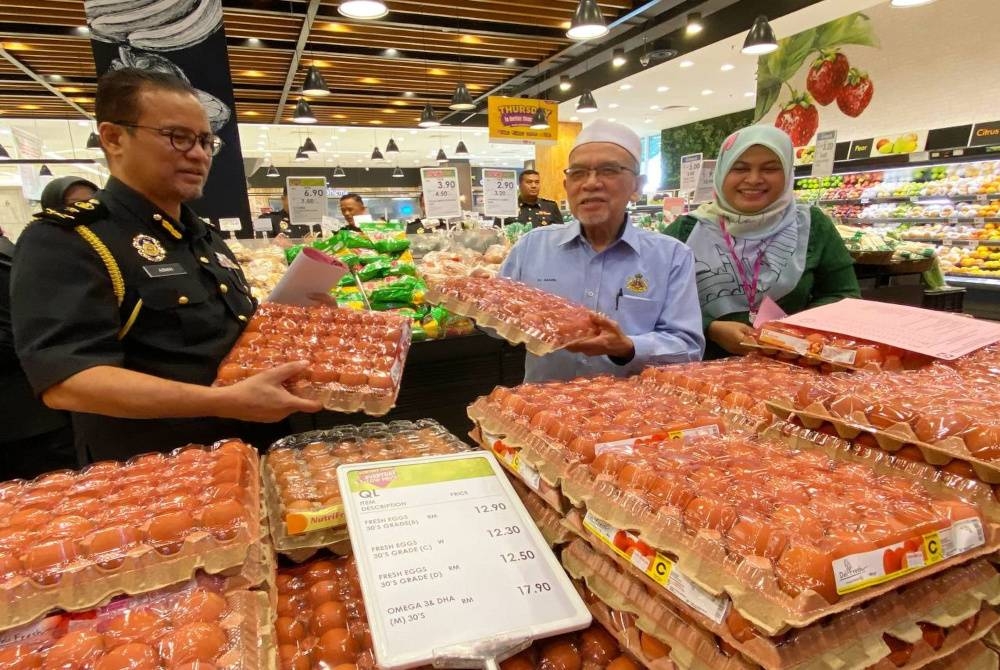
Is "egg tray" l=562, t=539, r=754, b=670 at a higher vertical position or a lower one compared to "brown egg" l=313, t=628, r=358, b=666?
higher

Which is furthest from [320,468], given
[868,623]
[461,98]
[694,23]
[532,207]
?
[694,23]

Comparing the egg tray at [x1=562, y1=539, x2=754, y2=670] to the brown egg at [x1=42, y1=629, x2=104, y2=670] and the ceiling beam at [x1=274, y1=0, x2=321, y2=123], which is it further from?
the ceiling beam at [x1=274, y1=0, x2=321, y2=123]

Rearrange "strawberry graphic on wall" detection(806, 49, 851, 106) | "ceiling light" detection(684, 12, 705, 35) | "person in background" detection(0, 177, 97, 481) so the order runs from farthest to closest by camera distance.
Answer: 1. "strawberry graphic on wall" detection(806, 49, 851, 106)
2. "ceiling light" detection(684, 12, 705, 35)
3. "person in background" detection(0, 177, 97, 481)

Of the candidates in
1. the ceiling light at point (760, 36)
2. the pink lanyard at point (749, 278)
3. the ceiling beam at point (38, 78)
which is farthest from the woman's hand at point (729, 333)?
the ceiling beam at point (38, 78)

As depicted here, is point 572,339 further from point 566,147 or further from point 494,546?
point 566,147

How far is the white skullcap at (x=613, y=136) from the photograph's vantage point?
2.20 m

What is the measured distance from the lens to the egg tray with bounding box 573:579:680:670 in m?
0.89

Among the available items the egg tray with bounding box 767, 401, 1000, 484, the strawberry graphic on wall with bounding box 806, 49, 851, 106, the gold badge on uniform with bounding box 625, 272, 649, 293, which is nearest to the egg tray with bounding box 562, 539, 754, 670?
the egg tray with bounding box 767, 401, 1000, 484

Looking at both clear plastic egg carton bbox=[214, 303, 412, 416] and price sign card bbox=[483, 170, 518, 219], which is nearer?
clear plastic egg carton bbox=[214, 303, 412, 416]

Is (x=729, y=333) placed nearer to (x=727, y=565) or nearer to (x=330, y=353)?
(x=330, y=353)

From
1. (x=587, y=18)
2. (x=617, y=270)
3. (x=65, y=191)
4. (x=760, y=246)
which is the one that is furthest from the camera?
(x=587, y=18)

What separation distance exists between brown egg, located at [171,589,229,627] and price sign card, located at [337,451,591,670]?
22 centimetres

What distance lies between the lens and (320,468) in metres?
1.38

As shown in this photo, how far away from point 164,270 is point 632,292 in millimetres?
1629
